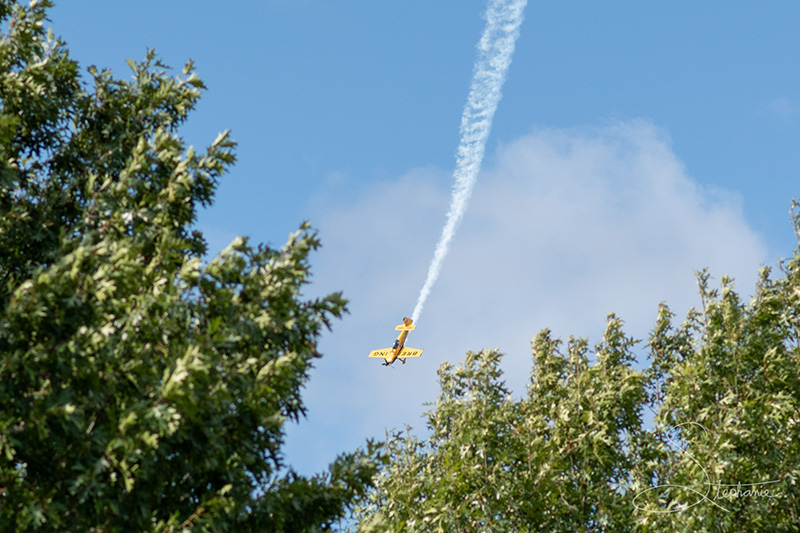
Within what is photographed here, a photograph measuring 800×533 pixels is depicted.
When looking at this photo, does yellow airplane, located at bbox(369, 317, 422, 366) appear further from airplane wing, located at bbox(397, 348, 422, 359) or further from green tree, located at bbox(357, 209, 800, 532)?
green tree, located at bbox(357, 209, 800, 532)

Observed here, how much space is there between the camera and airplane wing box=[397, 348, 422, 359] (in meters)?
57.0

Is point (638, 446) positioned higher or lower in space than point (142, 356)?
higher

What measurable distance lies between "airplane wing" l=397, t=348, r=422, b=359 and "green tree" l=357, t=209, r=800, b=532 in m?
30.7

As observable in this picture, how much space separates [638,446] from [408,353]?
112 ft

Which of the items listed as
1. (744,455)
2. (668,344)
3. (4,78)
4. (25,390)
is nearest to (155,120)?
(4,78)

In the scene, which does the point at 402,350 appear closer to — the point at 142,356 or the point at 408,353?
the point at 408,353

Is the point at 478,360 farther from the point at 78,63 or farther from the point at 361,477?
the point at 78,63

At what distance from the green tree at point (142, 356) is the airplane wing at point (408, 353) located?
136 ft

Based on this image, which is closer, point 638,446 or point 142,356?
point 142,356

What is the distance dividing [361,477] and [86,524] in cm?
456

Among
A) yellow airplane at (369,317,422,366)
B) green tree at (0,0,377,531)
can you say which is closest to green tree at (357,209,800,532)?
green tree at (0,0,377,531)

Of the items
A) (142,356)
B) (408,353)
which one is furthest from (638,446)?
(408,353)

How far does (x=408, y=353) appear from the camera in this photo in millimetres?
57312

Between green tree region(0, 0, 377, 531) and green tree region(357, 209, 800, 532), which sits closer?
green tree region(0, 0, 377, 531)
